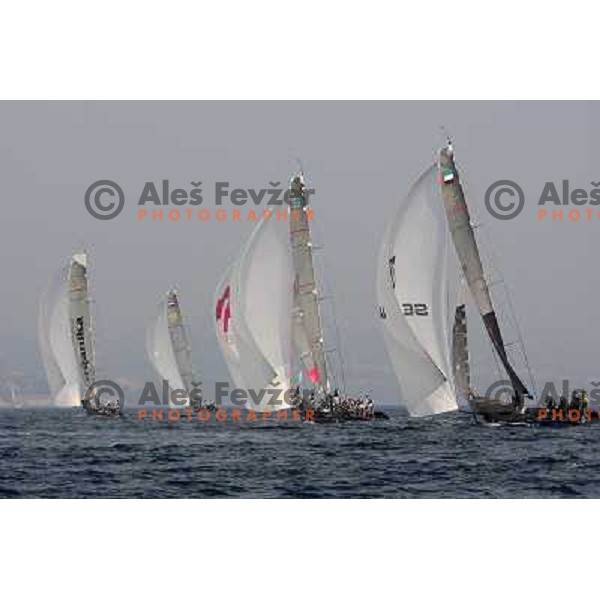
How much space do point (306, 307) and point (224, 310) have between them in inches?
Answer: 206

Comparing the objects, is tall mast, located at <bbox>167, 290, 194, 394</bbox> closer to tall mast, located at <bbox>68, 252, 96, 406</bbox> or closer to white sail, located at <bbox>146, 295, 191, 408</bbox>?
white sail, located at <bbox>146, 295, 191, 408</bbox>

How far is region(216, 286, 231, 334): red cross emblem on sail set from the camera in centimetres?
3898

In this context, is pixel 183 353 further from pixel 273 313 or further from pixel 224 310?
pixel 224 310

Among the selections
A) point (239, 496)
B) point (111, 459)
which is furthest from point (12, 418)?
point (239, 496)

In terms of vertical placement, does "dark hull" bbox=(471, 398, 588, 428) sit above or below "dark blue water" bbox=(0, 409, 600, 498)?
above

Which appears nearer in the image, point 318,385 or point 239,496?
point 239,496

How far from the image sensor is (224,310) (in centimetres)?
4094

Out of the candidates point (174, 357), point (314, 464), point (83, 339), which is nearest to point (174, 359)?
point (174, 357)

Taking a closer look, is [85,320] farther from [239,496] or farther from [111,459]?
[239,496]

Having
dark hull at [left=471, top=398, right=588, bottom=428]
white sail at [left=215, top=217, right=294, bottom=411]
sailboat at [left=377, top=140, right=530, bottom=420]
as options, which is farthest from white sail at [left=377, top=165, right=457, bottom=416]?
white sail at [left=215, top=217, right=294, bottom=411]

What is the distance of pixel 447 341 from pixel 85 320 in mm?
23887

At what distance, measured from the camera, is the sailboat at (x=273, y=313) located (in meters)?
41.0

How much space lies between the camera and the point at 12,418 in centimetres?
5900

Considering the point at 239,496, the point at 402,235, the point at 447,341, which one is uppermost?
the point at 402,235
